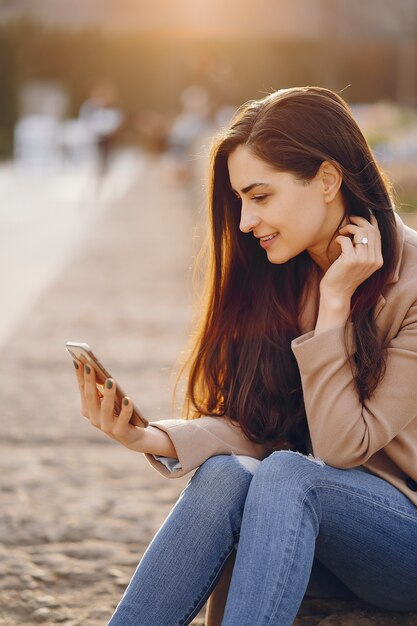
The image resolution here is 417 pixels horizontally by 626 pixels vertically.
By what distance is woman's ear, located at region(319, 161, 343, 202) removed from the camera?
2275 millimetres

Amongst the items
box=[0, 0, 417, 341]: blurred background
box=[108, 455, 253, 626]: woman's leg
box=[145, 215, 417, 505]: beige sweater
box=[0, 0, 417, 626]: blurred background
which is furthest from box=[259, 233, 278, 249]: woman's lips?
box=[0, 0, 417, 341]: blurred background

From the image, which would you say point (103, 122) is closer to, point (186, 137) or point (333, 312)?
point (186, 137)

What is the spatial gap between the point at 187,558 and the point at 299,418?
49cm

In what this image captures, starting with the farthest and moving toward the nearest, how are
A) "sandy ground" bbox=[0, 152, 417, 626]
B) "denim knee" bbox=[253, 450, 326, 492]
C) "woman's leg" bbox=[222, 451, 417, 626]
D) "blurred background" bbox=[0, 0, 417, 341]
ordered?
"blurred background" bbox=[0, 0, 417, 341], "sandy ground" bbox=[0, 152, 417, 626], "denim knee" bbox=[253, 450, 326, 492], "woman's leg" bbox=[222, 451, 417, 626]

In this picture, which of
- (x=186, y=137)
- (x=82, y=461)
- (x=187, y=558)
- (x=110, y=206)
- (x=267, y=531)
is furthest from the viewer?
(x=186, y=137)

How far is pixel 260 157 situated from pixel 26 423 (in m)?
2.62

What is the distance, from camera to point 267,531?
209cm

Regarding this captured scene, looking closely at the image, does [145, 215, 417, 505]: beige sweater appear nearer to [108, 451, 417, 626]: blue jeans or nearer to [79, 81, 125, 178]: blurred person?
[108, 451, 417, 626]: blue jeans

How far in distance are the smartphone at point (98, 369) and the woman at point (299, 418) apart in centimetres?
3

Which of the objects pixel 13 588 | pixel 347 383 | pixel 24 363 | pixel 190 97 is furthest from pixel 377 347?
pixel 190 97

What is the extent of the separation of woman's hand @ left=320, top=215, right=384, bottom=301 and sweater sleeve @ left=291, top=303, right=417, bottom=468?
4.1 inches

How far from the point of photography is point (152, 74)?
27.1m

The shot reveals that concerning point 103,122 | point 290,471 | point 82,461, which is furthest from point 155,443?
point 103,122


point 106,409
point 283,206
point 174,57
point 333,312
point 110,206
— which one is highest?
point 283,206
